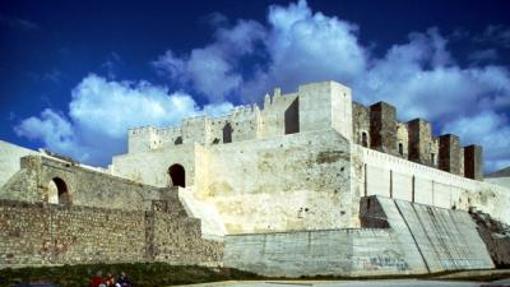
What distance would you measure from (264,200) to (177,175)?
4894 millimetres

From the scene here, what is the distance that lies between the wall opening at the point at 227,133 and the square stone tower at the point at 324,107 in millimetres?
4891

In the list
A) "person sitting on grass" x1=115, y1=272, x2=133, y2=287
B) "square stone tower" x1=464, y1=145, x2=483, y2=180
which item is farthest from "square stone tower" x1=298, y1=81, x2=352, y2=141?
"square stone tower" x1=464, y1=145, x2=483, y2=180

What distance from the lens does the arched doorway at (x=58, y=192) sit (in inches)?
976

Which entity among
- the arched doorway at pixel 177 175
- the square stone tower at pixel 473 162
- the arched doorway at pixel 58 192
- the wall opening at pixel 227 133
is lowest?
the arched doorway at pixel 58 192

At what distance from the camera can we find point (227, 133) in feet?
119

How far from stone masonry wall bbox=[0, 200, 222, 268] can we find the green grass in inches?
18.7

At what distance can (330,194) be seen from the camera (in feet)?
95.7

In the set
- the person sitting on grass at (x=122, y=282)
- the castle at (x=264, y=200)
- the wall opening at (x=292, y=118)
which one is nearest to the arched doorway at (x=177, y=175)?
the castle at (x=264, y=200)

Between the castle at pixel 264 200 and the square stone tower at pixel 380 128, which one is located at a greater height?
the square stone tower at pixel 380 128

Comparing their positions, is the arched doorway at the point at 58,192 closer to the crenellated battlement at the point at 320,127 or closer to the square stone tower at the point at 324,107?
the crenellated battlement at the point at 320,127

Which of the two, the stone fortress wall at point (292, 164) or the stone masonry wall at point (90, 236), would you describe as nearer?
the stone masonry wall at point (90, 236)

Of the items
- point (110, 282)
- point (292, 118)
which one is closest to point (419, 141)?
point (292, 118)

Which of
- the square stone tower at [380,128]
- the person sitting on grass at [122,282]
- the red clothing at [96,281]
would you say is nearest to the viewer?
the red clothing at [96,281]

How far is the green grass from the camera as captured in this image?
682 inches
